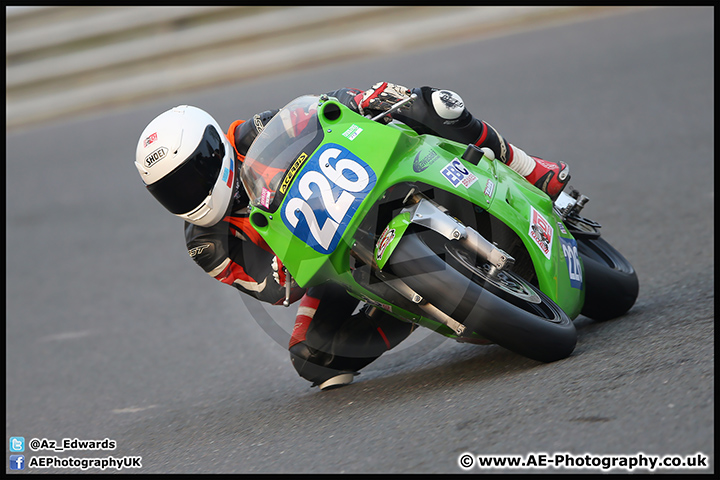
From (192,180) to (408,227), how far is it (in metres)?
1.09

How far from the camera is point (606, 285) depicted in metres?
A: 3.96

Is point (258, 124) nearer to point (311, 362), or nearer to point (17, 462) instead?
point (311, 362)

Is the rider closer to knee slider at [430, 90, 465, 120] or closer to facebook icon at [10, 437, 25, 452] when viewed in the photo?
knee slider at [430, 90, 465, 120]

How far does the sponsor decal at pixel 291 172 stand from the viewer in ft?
10.5

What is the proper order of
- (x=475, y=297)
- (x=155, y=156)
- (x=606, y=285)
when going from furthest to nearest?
1. (x=606, y=285)
2. (x=155, y=156)
3. (x=475, y=297)

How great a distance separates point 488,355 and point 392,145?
1.25 m

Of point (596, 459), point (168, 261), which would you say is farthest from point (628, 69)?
point (596, 459)

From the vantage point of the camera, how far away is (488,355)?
3895 mm

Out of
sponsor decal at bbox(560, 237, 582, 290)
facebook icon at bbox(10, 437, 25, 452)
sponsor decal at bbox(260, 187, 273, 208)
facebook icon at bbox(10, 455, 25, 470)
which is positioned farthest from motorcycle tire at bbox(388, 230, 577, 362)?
facebook icon at bbox(10, 437, 25, 452)

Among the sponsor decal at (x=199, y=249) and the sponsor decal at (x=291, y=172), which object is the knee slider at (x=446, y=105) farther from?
the sponsor decal at (x=199, y=249)

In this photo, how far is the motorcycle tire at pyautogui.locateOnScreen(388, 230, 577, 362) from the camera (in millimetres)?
2994

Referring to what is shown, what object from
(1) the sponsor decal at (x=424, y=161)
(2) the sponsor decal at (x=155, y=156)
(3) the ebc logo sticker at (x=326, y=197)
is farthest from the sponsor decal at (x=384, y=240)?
(2) the sponsor decal at (x=155, y=156)

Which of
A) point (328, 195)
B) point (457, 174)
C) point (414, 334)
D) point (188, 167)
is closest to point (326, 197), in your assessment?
point (328, 195)

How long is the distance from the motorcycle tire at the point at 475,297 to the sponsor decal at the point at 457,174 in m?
0.26
